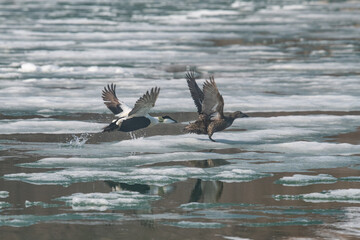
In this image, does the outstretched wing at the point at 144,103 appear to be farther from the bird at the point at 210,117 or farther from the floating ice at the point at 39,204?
the floating ice at the point at 39,204

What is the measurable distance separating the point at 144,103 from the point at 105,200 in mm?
2959

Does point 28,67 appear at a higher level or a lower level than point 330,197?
higher

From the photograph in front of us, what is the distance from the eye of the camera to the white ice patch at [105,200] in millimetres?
7086

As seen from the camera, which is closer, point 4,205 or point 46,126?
point 4,205

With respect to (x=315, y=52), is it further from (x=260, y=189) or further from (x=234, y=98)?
(x=260, y=189)

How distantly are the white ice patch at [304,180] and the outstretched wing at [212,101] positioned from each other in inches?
76.1

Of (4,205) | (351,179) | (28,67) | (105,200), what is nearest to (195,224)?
(105,200)

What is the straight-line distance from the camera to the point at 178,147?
32.8 ft

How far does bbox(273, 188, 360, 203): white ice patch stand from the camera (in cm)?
739

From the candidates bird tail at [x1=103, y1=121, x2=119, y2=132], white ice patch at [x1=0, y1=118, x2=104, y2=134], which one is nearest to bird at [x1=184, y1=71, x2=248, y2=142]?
bird tail at [x1=103, y1=121, x2=119, y2=132]

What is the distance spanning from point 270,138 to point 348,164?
1.78 meters

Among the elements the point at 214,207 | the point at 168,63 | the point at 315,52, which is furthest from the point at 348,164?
the point at 315,52

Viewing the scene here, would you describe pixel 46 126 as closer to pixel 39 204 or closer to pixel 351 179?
pixel 39 204

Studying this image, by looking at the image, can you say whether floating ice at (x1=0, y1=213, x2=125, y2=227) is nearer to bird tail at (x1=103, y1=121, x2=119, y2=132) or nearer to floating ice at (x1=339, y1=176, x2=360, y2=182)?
floating ice at (x1=339, y1=176, x2=360, y2=182)
